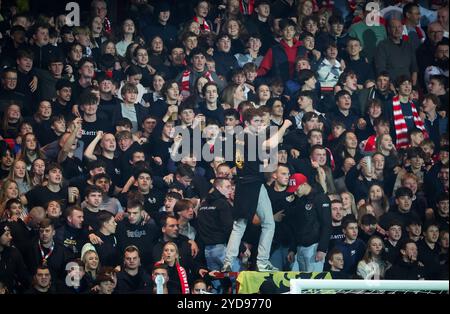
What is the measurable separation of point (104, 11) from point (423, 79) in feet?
10.4

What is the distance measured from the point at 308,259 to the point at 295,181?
2.37 feet

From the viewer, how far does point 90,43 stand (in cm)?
973

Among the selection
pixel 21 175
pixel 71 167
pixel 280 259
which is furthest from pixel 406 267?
pixel 21 175

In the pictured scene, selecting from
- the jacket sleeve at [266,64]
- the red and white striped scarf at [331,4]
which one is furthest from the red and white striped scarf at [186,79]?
the red and white striped scarf at [331,4]

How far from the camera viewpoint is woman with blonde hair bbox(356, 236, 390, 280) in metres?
9.20

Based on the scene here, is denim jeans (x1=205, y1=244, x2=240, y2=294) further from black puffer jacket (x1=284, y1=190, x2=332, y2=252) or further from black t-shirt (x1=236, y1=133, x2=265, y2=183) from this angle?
black t-shirt (x1=236, y1=133, x2=265, y2=183)

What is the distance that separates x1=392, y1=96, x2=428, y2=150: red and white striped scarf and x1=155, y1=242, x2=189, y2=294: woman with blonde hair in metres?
2.37

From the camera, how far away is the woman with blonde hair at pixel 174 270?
351 inches

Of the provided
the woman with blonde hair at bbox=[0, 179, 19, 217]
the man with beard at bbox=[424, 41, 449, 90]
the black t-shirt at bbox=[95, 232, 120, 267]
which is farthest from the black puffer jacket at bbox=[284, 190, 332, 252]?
the woman with blonde hair at bbox=[0, 179, 19, 217]

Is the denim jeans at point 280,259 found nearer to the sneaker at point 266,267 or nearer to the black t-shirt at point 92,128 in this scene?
the sneaker at point 266,267

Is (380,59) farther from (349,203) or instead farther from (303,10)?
(349,203)
